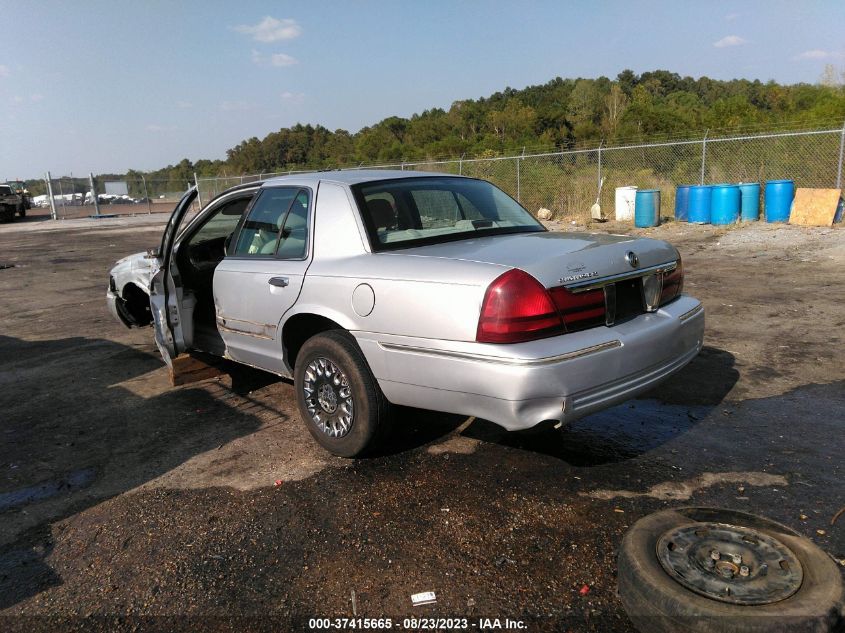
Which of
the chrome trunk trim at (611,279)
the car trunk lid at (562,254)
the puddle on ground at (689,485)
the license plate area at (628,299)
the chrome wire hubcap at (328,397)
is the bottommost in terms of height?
the puddle on ground at (689,485)

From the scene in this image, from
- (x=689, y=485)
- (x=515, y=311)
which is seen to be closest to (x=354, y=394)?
(x=515, y=311)

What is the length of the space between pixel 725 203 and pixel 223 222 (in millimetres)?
12571

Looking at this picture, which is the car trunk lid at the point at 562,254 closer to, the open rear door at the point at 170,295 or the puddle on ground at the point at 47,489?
the open rear door at the point at 170,295

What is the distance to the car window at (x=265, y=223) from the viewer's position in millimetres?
4301

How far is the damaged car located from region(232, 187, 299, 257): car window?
0.01 meters

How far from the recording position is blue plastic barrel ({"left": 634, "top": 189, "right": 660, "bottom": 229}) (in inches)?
613

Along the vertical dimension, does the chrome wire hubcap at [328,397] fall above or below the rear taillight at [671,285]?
below

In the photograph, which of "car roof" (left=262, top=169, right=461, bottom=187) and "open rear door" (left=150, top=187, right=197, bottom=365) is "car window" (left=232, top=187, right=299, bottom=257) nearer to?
"car roof" (left=262, top=169, right=461, bottom=187)

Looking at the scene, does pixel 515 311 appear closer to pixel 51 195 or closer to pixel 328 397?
pixel 328 397

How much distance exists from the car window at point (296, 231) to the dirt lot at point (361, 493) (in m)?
1.23

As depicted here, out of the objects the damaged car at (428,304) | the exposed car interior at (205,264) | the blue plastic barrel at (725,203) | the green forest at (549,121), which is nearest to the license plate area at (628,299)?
the damaged car at (428,304)

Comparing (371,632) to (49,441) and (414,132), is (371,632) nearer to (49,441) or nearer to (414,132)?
(49,441)

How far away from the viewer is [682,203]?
15.9 meters

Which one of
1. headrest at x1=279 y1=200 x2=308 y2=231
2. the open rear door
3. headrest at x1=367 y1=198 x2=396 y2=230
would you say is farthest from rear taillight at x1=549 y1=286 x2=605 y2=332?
the open rear door
